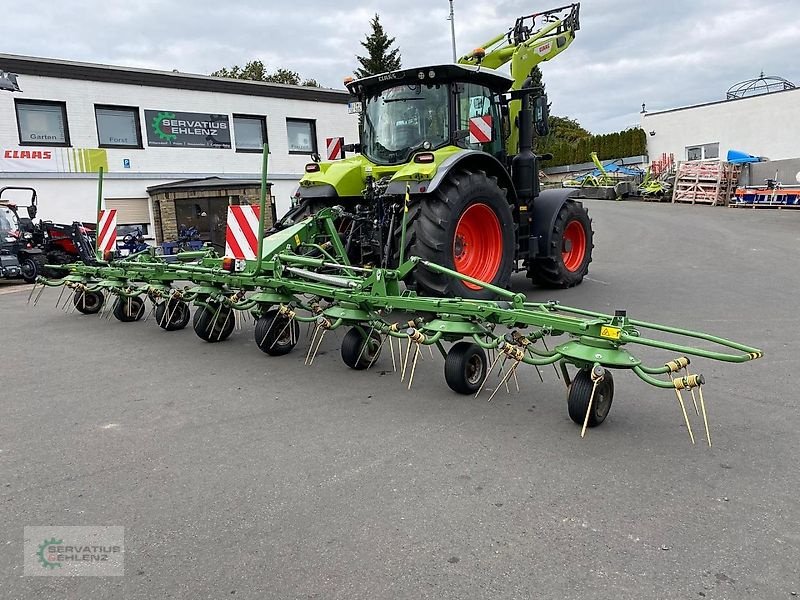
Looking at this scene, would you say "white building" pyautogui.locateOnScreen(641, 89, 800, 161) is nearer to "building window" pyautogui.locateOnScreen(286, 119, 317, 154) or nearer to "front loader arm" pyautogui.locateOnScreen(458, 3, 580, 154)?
"building window" pyautogui.locateOnScreen(286, 119, 317, 154)

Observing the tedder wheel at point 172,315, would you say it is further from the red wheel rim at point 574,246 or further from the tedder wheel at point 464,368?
the red wheel rim at point 574,246

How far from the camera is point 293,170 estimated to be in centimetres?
2106

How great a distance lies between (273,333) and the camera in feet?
19.0

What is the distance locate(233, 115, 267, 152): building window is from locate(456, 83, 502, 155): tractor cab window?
45.2 ft

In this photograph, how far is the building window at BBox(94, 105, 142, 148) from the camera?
56.6ft

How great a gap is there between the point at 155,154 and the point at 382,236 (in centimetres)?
1386

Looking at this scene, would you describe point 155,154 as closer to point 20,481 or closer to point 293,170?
point 293,170

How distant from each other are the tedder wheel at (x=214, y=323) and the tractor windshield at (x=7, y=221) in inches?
388

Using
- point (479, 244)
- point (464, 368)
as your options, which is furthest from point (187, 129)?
point (464, 368)

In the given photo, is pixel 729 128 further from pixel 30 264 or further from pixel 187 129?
pixel 30 264

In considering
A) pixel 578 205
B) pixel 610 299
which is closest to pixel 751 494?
pixel 610 299

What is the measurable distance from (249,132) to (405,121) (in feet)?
46.5

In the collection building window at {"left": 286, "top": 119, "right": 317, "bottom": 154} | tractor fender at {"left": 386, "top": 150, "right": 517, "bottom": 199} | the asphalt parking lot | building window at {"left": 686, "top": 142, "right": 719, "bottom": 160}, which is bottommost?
the asphalt parking lot

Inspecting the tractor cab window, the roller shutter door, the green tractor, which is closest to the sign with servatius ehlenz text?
the roller shutter door
